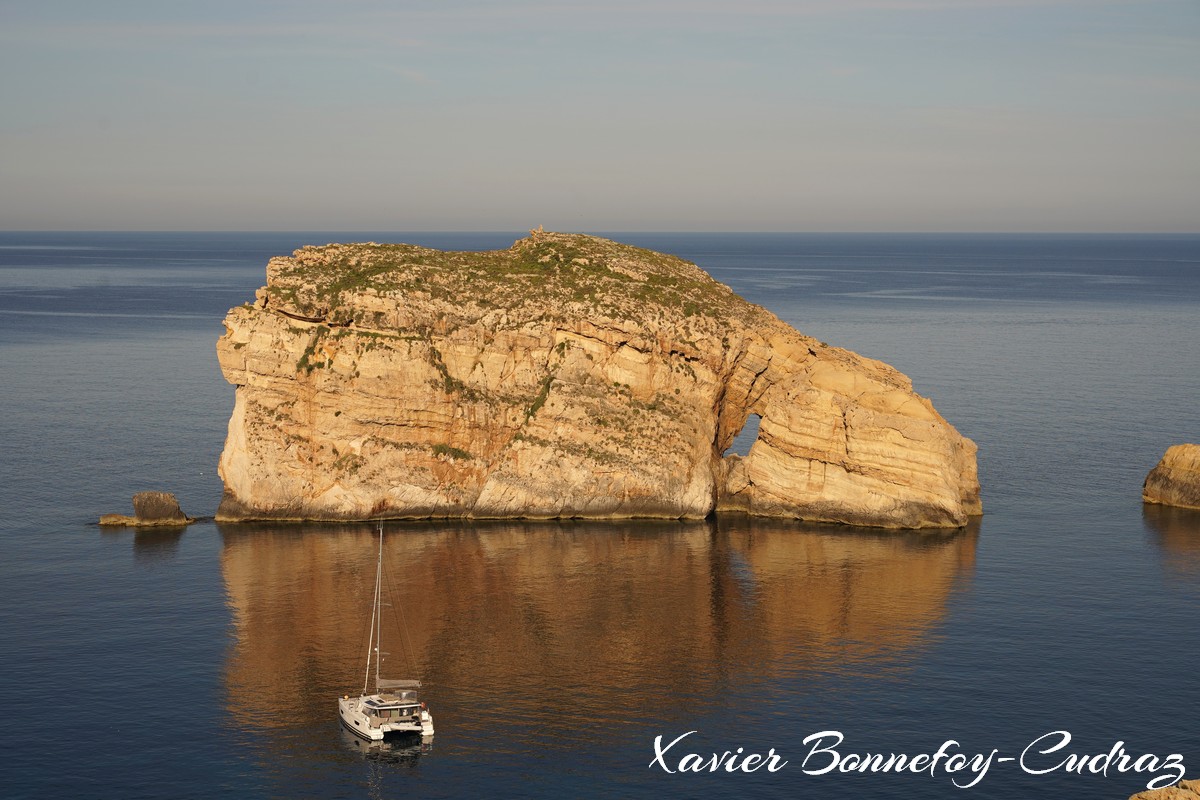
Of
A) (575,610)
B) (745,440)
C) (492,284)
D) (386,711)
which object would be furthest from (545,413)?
(386,711)

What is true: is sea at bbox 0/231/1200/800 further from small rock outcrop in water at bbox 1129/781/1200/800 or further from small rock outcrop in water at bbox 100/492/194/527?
small rock outcrop in water at bbox 1129/781/1200/800

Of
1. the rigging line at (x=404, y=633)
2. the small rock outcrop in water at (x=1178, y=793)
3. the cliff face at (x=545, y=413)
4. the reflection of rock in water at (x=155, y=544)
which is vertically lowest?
the rigging line at (x=404, y=633)

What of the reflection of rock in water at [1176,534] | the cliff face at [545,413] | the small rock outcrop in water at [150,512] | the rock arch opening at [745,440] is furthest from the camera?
the rock arch opening at [745,440]

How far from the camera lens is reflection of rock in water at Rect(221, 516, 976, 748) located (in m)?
65.5

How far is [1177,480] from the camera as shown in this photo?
100 m

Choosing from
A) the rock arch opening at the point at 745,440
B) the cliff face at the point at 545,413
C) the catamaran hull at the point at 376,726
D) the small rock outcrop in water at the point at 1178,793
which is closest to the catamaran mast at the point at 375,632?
the catamaran hull at the point at 376,726

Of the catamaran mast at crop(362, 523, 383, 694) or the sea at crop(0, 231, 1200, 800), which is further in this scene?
the catamaran mast at crop(362, 523, 383, 694)

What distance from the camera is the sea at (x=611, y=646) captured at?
2245 inches

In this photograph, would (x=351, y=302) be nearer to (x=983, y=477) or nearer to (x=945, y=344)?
(x=983, y=477)

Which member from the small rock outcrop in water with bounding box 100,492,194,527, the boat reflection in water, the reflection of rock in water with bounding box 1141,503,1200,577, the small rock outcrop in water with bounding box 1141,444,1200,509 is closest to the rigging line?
the boat reflection in water

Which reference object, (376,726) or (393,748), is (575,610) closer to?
(393,748)

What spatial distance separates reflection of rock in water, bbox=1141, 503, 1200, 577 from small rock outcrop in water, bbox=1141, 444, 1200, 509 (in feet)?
1.94

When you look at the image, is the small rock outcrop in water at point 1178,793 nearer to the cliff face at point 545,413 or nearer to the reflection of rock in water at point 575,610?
the reflection of rock in water at point 575,610

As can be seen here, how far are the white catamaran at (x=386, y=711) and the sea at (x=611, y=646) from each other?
767 millimetres
